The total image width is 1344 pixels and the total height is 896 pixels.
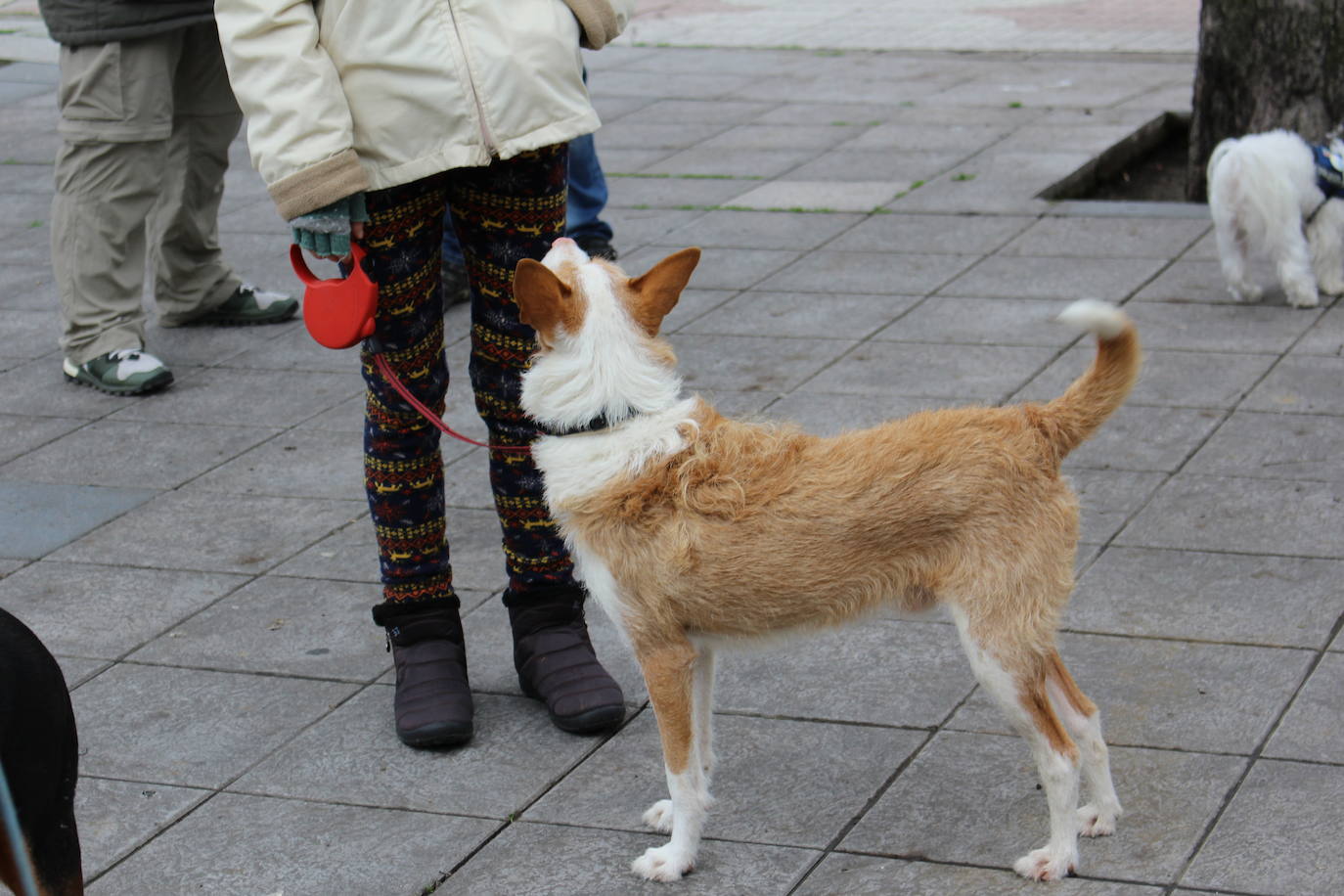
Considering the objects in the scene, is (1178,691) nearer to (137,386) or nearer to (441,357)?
(441,357)

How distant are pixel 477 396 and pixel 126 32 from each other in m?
3.04

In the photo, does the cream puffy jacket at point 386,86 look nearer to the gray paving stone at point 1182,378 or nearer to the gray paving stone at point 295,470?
the gray paving stone at point 295,470

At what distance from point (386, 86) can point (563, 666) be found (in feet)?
4.88

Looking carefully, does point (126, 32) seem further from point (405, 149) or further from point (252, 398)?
point (405, 149)

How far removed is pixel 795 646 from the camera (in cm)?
414

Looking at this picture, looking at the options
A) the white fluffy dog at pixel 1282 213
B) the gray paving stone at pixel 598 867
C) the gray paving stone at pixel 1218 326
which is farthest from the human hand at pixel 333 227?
the white fluffy dog at pixel 1282 213

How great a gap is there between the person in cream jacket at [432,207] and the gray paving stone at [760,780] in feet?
0.63

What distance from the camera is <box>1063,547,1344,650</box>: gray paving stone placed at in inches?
166

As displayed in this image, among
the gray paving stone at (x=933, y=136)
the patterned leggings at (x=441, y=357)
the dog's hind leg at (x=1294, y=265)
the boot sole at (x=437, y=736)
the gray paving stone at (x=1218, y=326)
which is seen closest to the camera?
the patterned leggings at (x=441, y=357)

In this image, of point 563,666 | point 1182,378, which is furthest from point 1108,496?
point 563,666

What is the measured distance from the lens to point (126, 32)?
618 centimetres

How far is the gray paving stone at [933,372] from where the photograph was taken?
6.04m

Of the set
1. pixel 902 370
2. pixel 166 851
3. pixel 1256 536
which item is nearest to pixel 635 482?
pixel 166 851

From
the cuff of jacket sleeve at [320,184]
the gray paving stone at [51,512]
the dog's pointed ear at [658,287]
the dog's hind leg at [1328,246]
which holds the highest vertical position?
the cuff of jacket sleeve at [320,184]
